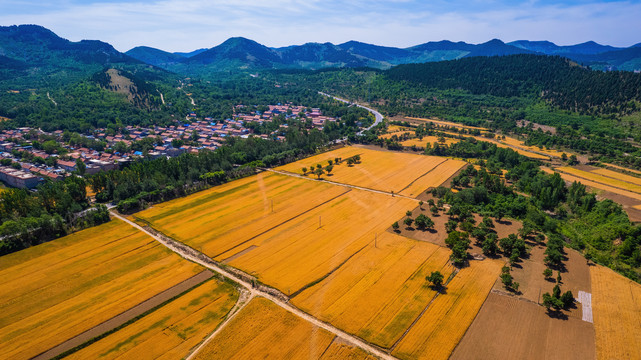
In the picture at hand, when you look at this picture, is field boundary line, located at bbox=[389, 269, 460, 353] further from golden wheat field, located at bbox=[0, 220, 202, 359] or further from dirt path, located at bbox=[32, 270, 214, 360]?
golden wheat field, located at bbox=[0, 220, 202, 359]

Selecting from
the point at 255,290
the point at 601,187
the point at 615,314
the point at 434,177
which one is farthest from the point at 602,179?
the point at 255,290

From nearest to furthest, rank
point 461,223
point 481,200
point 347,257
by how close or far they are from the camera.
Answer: point 347,257 < point 461,223 < point 481,200

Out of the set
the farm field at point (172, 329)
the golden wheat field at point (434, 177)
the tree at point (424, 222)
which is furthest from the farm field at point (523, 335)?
the golden wheat field at point (434, 177)

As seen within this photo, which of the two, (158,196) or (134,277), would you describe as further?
(158,196)

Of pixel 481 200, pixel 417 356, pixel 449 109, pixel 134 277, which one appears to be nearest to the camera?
pixel 417 356

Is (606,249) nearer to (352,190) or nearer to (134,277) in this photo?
(352,190)

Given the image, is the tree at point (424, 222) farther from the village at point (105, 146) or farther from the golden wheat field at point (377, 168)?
the village at point (105, 146)

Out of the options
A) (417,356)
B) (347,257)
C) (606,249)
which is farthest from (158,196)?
(606,249)

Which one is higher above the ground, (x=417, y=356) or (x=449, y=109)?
(x=449, y=109)

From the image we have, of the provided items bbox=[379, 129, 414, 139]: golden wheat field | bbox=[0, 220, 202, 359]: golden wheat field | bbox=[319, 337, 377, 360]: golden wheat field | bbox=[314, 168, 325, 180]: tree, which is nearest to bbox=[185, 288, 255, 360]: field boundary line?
bbox=[0, 220, 202, 359]: golden wheat field
